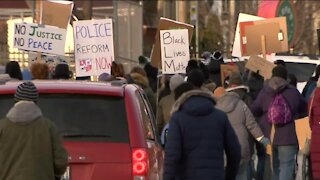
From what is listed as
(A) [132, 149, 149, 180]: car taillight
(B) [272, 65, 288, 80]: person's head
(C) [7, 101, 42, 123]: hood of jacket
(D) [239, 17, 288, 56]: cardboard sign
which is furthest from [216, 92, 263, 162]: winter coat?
(D) [239, 17, 288, 56]: cardboard sign

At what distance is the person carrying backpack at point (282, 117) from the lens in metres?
12.1

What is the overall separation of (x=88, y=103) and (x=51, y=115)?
0.99 feet

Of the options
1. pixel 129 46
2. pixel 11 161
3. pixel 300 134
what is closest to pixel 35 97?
pixel 11 161

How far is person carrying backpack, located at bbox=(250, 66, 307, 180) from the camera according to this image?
12.1 meters

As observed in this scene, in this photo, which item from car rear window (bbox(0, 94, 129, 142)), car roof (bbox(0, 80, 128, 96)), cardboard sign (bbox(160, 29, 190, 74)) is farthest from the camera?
cardboard sign (bbox(160, 29, 190, 74))

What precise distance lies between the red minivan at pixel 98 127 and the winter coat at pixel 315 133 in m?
3.03

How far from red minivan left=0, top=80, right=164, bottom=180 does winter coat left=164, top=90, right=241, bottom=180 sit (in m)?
0.26

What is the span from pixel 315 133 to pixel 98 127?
3.57m

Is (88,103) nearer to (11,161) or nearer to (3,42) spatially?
(11,161)

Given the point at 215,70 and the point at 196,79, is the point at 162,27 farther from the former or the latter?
the point at 196,79

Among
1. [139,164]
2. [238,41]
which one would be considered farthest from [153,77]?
[139,164]

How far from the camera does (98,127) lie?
7.86 m

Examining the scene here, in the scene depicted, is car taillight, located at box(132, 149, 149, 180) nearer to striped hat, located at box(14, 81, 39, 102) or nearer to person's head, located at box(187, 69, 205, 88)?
striped hat, located at box(14, 81, 39, 102)

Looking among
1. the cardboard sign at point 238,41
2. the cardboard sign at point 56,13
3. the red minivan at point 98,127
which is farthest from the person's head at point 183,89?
the cardboard sign at point 238,41
